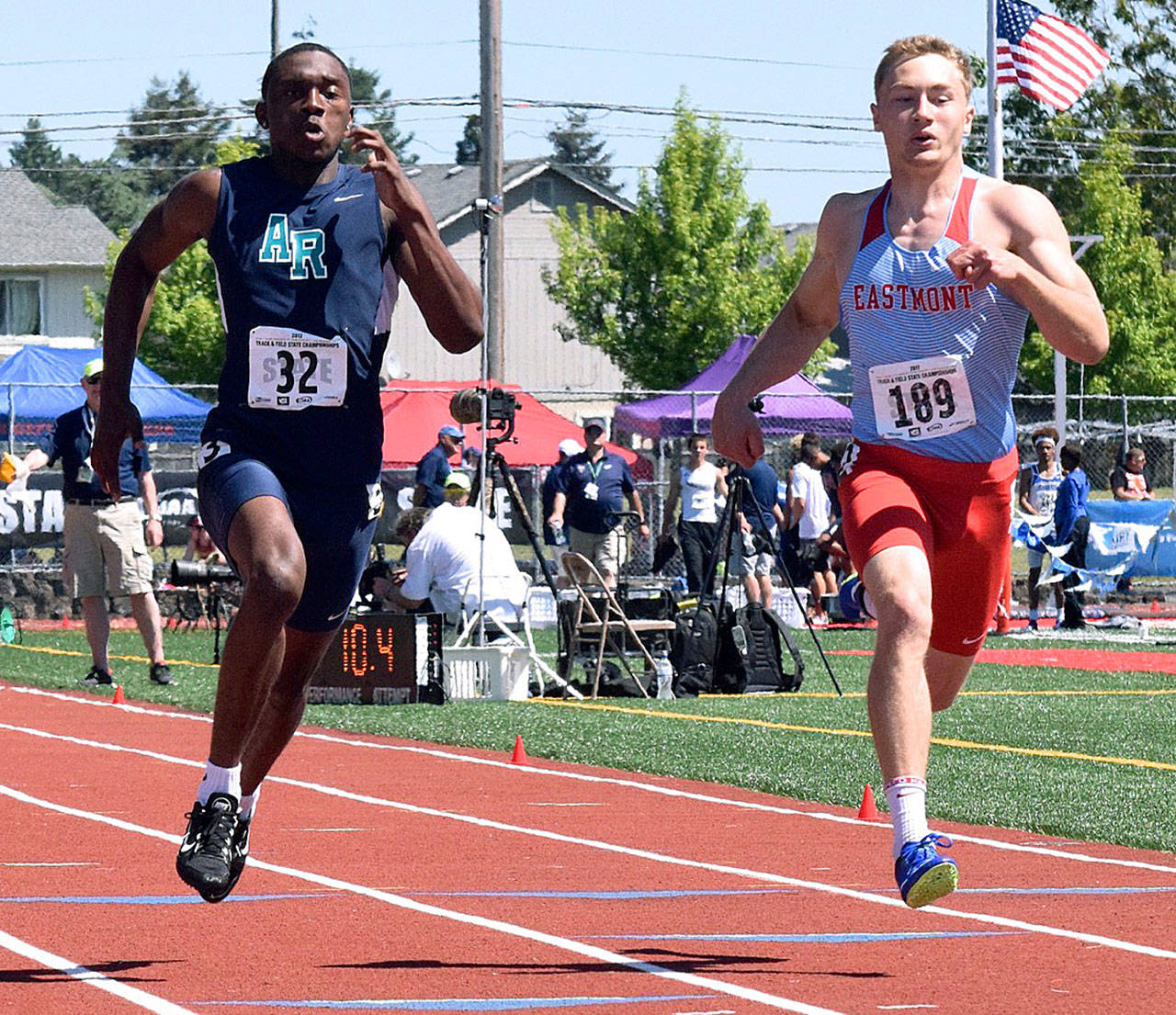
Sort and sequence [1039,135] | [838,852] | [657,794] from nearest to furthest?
[838,852]
[657,794]
[1039,135]

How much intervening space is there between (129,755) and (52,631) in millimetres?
11772

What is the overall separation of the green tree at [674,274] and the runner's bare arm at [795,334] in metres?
45.2

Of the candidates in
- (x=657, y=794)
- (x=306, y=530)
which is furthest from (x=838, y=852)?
(x=306, y=530)

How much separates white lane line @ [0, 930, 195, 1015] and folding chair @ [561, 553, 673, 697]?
9.55 metres

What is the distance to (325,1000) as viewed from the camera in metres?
4.70

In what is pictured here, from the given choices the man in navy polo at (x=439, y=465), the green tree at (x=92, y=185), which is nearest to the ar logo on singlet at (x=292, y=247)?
the man in navy polo at (x=439, y=465)

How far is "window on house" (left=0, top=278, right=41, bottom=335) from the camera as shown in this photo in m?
64.1

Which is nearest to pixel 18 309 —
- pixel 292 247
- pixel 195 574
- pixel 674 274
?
pixel 674 274

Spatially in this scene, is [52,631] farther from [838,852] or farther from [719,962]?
[719,962]

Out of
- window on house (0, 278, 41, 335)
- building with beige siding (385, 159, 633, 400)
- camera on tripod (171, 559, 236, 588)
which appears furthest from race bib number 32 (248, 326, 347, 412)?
window on house (0, 278, 41, 335)

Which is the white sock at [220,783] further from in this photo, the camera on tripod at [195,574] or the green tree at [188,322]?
the green tree at [188,322]

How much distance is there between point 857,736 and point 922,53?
21.8 feet

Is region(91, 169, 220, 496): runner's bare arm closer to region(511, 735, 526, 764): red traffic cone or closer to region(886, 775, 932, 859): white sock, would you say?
region(886, 775, 932, 859): white sock

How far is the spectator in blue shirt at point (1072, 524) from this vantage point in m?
21.5
